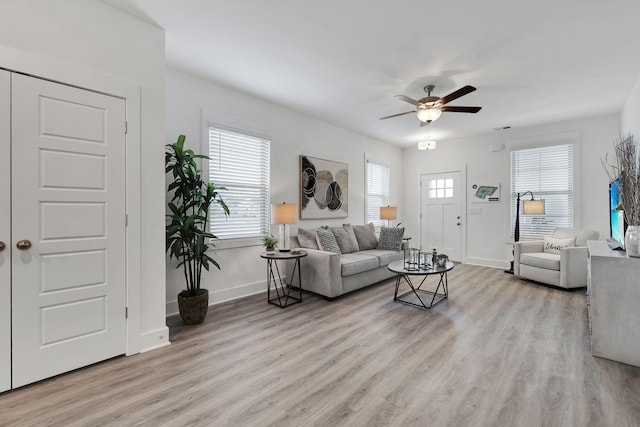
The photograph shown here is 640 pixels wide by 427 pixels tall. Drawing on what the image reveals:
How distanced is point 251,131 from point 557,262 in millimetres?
4752

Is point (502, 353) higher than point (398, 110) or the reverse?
the reverse

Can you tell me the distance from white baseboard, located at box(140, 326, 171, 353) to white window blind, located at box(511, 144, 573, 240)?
19.6ft

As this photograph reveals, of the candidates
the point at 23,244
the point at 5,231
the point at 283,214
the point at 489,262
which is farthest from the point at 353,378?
the point at 489,262

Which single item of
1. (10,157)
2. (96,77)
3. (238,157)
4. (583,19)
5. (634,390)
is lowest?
(634,390)

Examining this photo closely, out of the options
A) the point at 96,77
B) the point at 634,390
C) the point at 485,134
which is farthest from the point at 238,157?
the point at 485,134

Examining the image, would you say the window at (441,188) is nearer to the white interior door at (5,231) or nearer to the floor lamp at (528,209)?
the floor lamp at (528,209)

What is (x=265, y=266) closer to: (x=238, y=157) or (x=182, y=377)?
(x=238, y=157)

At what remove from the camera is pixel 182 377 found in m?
2.09

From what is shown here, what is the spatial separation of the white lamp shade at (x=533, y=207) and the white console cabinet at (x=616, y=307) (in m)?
2.84

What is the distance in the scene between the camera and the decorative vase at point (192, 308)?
2.95 meters

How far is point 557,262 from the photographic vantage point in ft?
14.1

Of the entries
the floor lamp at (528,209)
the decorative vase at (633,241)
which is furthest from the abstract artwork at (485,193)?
the decorative vase at (633,241)

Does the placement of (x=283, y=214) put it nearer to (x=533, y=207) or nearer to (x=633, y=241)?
(x=633, y=241)

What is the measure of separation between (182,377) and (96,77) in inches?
90.1
